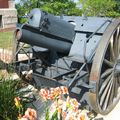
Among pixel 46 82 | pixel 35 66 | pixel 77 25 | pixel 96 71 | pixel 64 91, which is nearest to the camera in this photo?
pixel 64 91

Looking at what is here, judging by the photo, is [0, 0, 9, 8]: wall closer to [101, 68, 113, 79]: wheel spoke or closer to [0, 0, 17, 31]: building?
[0, 0, 17, 31]: building

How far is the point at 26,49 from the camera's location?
231 inches

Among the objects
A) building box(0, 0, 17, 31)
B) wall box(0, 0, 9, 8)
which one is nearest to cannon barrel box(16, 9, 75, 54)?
building box(0, 0, 17, 31)

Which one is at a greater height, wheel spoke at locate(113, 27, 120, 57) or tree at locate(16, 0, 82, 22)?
wheel spoke at locate(113, 27, 120, 57)

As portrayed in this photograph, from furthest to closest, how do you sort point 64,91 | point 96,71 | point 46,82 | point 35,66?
point 35,66 < point 46,82 < point 96,71 < point 64,91

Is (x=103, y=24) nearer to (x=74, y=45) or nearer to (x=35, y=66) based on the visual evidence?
(x=74, y=45)

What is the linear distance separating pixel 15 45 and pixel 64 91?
62.3 inches

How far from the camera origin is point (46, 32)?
486cm

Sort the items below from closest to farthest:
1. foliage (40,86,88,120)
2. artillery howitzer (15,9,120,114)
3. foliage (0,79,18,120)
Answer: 1. foliage (40,86,88,120)
2. foliage (0,79,18,120)
3. artillery howitzer (15,9,120,114)

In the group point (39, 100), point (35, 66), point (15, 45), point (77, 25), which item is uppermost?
point (77, 25)

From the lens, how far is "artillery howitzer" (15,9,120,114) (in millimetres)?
4645

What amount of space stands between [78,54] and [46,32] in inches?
23.2

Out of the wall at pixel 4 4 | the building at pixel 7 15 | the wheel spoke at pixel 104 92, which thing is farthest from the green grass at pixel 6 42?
the wall at pixel 4 4

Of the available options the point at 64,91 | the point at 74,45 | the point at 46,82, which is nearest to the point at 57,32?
the point at 74,45
